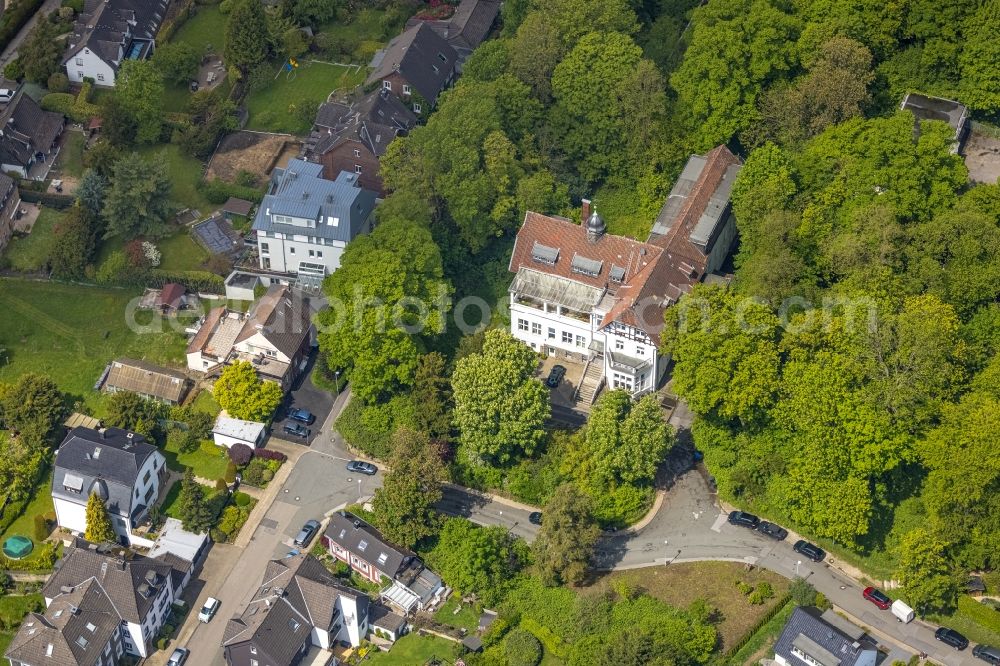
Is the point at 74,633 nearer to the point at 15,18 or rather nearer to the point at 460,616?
the point at 460,616

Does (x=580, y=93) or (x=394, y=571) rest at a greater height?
(x=580, y=93)

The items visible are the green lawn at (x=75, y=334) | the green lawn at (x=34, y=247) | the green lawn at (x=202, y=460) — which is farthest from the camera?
the green lawn at (x=34, y=247)

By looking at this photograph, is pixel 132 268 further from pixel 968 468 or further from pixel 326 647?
pixel 968 468

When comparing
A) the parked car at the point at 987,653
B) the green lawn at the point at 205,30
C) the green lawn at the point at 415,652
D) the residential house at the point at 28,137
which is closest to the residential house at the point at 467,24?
the green lawn at the point at 205,30

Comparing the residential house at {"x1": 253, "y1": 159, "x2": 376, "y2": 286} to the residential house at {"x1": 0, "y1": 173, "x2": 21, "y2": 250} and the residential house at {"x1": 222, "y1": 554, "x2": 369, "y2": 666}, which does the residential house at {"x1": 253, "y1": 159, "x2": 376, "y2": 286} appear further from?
the residential house at {"x1": 222, "y1": 554, "x2": 369, "y2": 666}

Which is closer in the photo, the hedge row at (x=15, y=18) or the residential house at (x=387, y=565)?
the residential house at (x=387, y=565)

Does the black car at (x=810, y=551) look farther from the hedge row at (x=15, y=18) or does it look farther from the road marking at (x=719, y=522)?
the hedge row at (x=15, y=18)

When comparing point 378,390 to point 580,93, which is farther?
point 580,93

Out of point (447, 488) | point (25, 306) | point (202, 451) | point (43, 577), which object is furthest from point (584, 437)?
point (25, 306)
